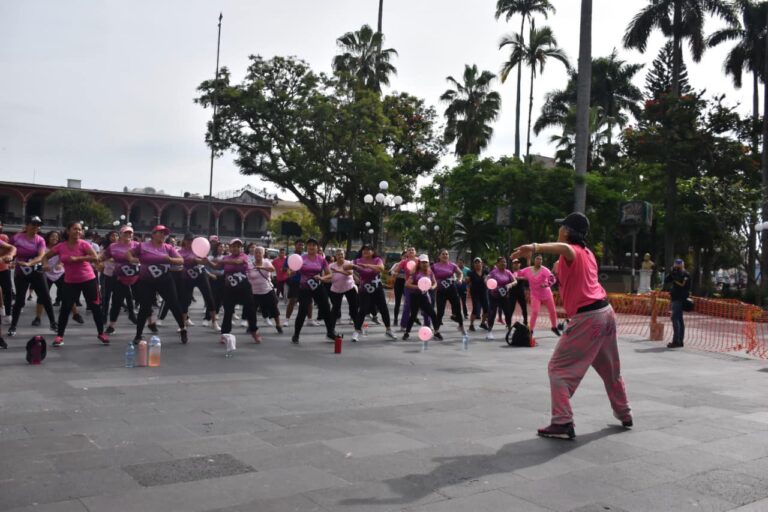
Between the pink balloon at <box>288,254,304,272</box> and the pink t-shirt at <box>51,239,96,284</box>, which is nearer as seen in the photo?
the pink t-shirt at <box>51,239,96,284</box>

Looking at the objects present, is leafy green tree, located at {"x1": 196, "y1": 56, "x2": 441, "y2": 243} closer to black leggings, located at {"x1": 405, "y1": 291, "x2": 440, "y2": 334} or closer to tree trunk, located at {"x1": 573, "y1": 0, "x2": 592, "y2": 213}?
tree trunk, located at {"x1": 573, "y1": 0, "x2": 592, "y2": 213}

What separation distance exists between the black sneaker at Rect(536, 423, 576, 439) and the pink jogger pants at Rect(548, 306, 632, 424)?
1.6 inches

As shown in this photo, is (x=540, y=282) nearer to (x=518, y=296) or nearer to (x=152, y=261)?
(x=518, y=296)

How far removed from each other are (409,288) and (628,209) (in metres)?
12.5

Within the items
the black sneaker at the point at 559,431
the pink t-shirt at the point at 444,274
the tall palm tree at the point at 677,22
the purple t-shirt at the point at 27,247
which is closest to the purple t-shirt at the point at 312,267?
the pink t-shirt at the point at 444,274

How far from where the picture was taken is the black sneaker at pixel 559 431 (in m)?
5.65

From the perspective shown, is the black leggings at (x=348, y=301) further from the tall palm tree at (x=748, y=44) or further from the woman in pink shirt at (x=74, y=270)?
the tall palm tree at (x=748, y=44)

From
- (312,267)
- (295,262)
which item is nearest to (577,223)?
(295,262)

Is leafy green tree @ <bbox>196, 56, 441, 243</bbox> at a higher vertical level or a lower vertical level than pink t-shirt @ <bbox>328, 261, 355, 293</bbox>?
higher

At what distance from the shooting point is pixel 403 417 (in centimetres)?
636

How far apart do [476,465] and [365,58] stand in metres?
35.2

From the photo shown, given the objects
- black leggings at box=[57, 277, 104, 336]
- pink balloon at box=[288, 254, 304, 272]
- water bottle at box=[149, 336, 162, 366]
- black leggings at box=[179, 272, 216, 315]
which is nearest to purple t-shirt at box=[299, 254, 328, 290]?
pink balloon at box=[288, 254, 304, 272]

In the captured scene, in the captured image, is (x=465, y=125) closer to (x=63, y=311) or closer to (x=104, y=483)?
(x=63, y=311)

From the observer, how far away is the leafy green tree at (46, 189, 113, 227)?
59062 millimetres
